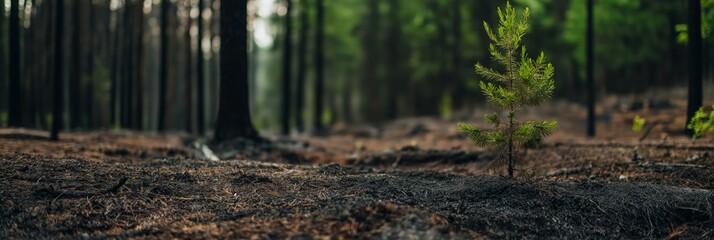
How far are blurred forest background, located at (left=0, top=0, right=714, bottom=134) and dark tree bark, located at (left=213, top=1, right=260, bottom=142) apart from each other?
6608 mm

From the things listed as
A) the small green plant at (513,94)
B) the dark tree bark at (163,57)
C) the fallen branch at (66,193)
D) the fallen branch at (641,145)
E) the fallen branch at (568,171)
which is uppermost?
the dark tree bark at (163,57)

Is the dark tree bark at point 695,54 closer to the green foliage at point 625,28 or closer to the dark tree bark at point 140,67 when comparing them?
the green foliage at point 625,28

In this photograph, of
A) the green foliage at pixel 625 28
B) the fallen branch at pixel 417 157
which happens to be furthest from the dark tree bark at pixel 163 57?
the green foliage at pixel 625 28

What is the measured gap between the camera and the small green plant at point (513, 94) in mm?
6633

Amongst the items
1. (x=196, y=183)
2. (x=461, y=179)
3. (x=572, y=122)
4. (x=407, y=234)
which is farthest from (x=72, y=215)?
(x=572, y=122)

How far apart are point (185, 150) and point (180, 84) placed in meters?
37.9

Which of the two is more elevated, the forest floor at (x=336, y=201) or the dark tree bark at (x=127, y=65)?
the dark tree bark at (x=127, y=65)

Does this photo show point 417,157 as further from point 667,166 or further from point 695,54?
point 695,54

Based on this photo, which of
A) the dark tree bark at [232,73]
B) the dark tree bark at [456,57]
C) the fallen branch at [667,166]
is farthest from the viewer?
the dark tree bark at [456,57]

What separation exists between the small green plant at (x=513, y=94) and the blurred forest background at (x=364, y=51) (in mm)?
13076

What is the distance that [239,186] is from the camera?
22.5 feet

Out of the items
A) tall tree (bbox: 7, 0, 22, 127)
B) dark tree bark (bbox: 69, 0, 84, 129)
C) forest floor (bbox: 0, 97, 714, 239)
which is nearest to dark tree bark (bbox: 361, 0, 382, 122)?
dark tree bark (bbox: 69, 0, 84, 129)

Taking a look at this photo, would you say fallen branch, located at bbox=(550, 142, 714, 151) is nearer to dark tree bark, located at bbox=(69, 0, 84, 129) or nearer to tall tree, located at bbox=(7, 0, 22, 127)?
tall tree, located at bbox=(7, 0, 22, 127)

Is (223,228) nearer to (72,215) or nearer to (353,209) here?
(353,209)
